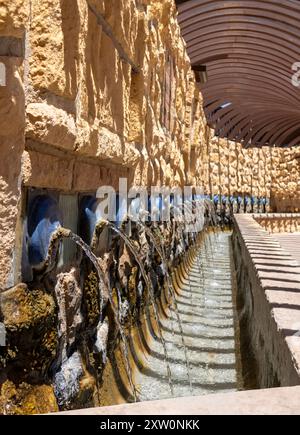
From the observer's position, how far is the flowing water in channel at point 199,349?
3449 millimetres

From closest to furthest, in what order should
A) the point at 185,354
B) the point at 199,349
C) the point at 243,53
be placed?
the point at 185,354
the point at 199,349
the point at 243,53

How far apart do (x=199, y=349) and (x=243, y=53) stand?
570 inches

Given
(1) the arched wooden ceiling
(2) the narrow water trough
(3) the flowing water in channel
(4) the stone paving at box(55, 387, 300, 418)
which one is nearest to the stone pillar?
(4) the stone paving at box(55, 387, 300, 418)

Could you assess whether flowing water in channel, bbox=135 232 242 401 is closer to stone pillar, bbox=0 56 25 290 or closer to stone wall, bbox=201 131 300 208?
stone pillar, bbox=0 56 25 290

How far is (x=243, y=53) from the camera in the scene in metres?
16.6

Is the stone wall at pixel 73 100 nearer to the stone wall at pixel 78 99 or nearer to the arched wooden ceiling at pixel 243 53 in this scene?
the stone wall at pixel 78 99

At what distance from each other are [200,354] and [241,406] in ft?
9.93

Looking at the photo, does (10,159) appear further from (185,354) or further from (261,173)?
(261,173)

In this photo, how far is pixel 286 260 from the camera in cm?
407

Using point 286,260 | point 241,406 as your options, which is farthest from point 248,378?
point 241,406

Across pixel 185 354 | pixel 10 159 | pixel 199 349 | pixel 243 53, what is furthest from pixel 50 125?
pixel 243 53

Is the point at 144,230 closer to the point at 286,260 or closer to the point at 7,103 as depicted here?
the point at 286,260

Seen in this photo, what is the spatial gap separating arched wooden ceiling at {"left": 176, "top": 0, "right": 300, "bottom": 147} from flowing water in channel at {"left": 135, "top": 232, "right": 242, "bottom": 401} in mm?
7708

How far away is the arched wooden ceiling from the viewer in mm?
13102
